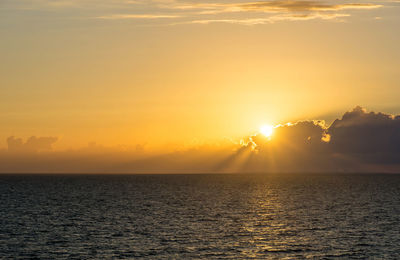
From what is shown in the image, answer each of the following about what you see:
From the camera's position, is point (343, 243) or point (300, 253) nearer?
point (300, 253)

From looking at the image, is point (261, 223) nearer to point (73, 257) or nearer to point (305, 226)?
point (305, 226)

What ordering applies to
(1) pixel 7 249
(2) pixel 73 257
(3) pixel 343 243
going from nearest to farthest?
(2) pixel 73 257 < (1) pixel 7 249 < (3) pixel 343 243

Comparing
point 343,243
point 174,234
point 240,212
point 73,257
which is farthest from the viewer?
point 240,212

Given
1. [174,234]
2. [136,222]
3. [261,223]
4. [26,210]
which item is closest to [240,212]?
[261,223]

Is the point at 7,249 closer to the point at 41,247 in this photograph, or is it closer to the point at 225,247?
the point at 41,247

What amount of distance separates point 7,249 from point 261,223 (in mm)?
41630

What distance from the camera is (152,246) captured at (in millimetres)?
63781

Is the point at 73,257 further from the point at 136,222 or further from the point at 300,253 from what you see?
the point at 136,222

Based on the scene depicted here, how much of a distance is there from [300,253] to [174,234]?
65.8 ft

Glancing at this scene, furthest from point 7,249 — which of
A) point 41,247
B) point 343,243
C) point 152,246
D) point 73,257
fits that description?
point 343,243

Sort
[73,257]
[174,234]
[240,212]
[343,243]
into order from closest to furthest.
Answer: [73,257], [343,243], [174,234], [240,212]

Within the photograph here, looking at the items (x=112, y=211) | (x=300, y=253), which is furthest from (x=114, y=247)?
(x=112, y=211)

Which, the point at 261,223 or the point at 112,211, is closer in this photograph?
the point at 261,223

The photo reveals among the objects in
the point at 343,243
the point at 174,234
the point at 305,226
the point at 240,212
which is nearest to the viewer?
the point at 343,243
